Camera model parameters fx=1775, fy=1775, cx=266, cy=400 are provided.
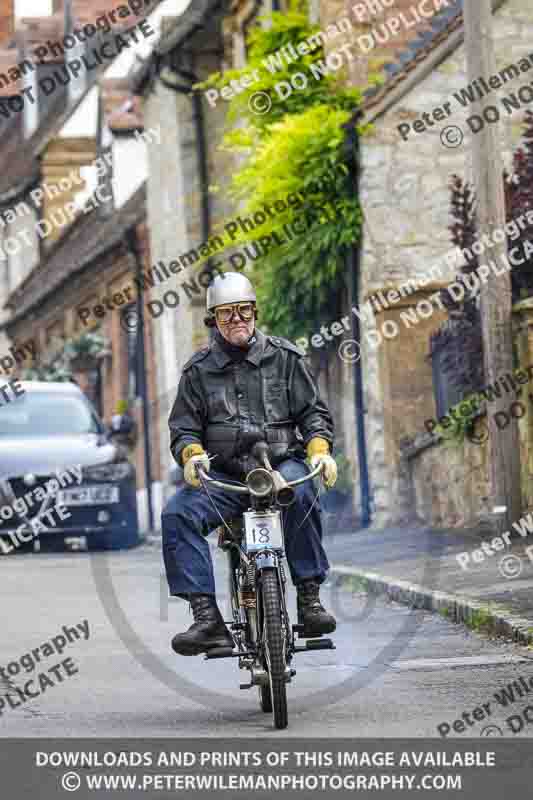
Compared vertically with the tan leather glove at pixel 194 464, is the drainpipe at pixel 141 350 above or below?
above

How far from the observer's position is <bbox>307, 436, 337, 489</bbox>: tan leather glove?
7.89 m

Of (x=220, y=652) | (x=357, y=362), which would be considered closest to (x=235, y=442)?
(x=220, y=652)

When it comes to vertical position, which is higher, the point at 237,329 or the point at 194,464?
the point at 237,329

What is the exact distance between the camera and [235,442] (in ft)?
26.6

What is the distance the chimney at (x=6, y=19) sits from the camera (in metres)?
56.6

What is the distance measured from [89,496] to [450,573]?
25.8 feet

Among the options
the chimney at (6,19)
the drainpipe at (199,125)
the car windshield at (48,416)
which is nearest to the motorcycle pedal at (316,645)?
the car windshield at (48,416)

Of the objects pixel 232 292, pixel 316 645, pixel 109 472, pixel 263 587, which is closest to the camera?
pixel 263 587

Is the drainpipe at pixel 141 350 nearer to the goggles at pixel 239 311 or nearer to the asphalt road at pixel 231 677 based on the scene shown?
the asphalt road at pixel 231 677

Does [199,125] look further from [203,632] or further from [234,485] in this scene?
[203,632]

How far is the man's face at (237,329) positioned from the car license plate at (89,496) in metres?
12.3

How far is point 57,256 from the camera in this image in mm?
46250

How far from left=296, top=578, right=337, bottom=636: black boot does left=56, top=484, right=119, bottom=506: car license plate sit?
12314 millimetres

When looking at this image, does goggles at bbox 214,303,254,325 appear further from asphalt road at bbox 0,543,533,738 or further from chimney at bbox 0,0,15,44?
chimney at bbox 0,0,15,44
